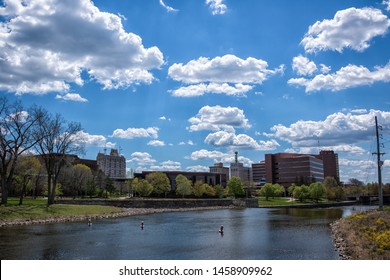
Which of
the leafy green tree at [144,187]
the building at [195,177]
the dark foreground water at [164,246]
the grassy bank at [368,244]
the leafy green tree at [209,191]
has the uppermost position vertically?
the building at [195,177]

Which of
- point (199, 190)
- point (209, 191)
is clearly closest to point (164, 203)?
point (199, 190)

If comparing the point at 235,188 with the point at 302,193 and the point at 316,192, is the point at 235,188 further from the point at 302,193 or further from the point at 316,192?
the point at 316,192

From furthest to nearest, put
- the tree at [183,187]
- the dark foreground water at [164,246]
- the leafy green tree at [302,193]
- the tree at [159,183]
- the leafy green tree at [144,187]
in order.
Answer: the leafy green tree at [302,193], the tree at [183,187], the tree at [159,183], the leafy green tree at [144,187], the dark foreground water at [164,246]

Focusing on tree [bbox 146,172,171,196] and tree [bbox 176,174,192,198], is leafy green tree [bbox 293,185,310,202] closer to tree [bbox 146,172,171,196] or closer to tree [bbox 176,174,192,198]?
tree [bbox 176,174,192,198]

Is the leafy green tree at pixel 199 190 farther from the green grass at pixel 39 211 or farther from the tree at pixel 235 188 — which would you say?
the green grass at pixel 39 211

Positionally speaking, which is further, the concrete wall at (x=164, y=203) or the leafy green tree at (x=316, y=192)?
the leafy green tree at (x=316, y=192)

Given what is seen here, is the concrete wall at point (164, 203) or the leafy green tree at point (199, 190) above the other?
the leafy green tree at point (199, 190)

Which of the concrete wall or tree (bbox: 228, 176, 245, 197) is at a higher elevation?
tree (bbox: 228, 176, 245, 197)

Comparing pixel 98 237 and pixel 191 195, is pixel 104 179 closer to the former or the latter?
pixel 191 195

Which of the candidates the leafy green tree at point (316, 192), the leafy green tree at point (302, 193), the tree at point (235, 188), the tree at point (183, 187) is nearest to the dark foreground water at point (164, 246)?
the tree at point (183, 187)

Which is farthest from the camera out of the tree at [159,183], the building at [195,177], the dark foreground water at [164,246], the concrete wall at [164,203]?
the building at [195,177]

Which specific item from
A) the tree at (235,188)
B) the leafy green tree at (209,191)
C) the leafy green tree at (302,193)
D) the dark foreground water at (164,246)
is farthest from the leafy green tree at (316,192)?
the dark foreground water at (164,246)

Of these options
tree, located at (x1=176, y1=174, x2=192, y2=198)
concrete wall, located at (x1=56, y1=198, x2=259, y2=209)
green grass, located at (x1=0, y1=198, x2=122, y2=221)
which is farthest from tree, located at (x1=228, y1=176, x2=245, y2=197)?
green grass, located at (x1=0, y1=198, x2=122, y2=221)
